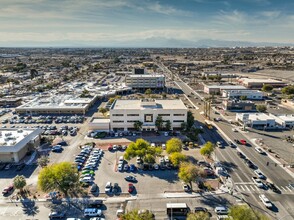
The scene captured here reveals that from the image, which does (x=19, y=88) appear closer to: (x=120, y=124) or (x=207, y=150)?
(x=120, y=124)

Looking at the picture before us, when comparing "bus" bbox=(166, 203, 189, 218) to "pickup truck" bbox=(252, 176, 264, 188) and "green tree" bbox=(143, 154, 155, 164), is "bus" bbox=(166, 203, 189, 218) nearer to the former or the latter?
"green tree" bbox=(143, 154, 155, 164)

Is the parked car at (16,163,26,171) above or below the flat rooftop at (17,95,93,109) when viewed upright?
below

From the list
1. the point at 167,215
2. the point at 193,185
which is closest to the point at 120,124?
the point at 193,185

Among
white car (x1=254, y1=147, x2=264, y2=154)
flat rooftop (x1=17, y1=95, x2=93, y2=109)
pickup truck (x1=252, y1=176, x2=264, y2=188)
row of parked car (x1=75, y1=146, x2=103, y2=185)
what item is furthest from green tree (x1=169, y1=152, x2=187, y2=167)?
flat rooftop (x1=17, y1=95, x2=93, y2=109)

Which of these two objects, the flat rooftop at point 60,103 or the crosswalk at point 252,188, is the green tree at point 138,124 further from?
the crosswalk at point 252,188

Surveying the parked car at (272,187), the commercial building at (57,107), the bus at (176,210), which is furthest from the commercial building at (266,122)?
the commercial building at (57,107)
